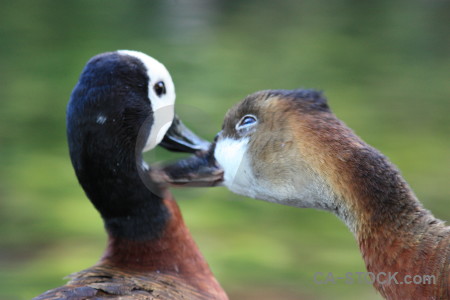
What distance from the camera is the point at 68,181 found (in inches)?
229

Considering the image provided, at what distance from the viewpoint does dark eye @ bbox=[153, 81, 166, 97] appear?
312 cm

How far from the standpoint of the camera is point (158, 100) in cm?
314

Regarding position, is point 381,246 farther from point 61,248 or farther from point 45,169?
point 45,169

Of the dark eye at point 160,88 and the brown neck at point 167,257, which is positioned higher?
the dark eye at point 160,88

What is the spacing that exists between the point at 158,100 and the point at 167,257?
63cm

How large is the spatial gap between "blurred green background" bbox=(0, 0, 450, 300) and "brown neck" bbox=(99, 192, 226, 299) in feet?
1.26

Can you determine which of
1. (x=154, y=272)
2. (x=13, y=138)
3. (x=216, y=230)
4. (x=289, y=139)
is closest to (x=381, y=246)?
(x=289, y=139)

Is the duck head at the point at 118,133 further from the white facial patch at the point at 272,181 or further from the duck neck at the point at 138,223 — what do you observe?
the white facial patch at the point at 272,181

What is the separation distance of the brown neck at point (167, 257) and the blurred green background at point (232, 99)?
38 cm

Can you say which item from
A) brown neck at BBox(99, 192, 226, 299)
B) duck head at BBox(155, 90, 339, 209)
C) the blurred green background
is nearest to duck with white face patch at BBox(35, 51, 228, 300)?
brown neck at BBox(99, 192, 226, 299)

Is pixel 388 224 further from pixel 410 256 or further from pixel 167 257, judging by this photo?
pixel 167 257

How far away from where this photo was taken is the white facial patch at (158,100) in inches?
121

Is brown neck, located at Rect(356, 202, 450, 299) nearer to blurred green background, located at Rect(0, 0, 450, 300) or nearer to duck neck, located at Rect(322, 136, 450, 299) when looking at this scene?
duck neck, located at Rect(322, 136, 450, 299)

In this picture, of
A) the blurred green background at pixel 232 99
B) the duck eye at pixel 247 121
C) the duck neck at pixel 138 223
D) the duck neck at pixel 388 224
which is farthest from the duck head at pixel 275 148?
the blurred green background at pixel 232 99
